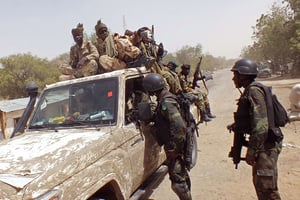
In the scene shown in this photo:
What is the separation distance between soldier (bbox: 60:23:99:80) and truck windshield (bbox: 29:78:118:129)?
652 millimetres

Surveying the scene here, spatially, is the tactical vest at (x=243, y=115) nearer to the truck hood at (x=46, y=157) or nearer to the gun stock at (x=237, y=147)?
the gun stock at (x=237, y=147)

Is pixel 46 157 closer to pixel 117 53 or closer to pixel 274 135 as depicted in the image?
pixel 274 135

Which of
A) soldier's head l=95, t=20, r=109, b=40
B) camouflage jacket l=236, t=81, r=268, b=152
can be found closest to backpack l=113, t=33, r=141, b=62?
soldier's head l=95, t=20, r=109, b=40

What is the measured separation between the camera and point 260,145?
3.07m

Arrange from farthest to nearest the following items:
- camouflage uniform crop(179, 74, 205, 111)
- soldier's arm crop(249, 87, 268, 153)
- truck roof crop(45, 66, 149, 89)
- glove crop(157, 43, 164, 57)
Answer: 1. camouflage uniform crop(179, 74, 205, 111)
2. glove crop(157, 43, 164, 57)
3. truck roof crop(45, 66, 149, 89)
4. soldier's arm crop(249, 87, 268, 153)

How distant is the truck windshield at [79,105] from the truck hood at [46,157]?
0.22 m

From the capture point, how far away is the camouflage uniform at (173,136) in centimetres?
355

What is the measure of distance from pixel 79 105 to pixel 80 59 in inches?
66.1

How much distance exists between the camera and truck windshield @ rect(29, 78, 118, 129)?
3541mm

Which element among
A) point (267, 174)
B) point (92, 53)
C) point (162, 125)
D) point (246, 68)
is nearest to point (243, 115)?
point (246, 68)

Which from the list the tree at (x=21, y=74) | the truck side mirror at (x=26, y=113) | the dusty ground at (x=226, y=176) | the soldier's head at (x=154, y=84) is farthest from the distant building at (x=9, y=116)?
the tree at (x=21, y=74)

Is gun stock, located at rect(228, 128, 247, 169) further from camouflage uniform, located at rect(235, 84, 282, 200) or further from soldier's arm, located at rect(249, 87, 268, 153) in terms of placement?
soldier's arm, located at rect(249, 87, 268, 153)

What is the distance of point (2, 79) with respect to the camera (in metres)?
30.4

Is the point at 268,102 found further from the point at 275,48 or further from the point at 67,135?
the point at 275,48
